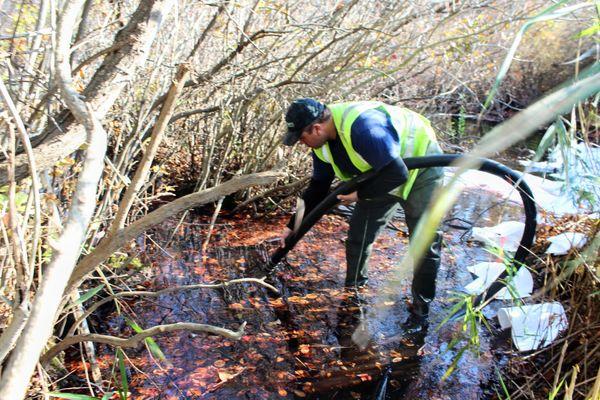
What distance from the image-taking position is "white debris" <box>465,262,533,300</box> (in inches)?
141

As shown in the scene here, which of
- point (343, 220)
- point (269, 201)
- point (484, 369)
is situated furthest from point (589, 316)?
point (269, 201)

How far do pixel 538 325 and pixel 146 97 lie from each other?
297 centimetres

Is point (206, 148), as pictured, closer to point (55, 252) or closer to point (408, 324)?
point (408, 324)

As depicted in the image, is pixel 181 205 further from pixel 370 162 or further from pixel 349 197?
pixel 349 197

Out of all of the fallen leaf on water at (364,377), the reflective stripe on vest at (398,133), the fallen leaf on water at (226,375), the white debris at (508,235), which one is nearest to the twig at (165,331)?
the fallen leaf on water at (226,375)

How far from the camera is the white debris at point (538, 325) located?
2.73 m

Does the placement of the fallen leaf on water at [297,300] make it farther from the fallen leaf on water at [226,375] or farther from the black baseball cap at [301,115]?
the black baseball cap at [301,115]

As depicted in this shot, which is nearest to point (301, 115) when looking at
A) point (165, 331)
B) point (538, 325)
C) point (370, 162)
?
point (370, 162)

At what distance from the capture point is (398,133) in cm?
313

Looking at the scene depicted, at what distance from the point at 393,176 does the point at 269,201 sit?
2947mm

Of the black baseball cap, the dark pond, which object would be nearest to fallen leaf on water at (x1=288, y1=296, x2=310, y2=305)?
the dark pond

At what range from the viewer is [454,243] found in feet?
17.1

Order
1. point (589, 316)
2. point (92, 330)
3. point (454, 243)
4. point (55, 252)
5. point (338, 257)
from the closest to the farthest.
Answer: point (55, 252) → point (589, 316) → point (92, 330) → point (338, 257) → point (454, 243)

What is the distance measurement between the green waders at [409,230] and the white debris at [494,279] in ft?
1.25
